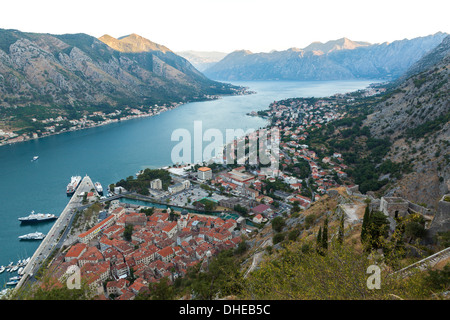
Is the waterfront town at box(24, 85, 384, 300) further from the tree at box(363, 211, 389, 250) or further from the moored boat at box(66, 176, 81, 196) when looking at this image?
the tree at box(363, 211, 389, 250)

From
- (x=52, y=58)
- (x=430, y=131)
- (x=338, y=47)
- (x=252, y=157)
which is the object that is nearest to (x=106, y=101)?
(x=52, y=58)

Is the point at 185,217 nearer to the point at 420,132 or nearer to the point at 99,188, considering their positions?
the point at 99,188

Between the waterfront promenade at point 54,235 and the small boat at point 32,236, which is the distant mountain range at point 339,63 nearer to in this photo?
the waterfront promenade at point 54,235

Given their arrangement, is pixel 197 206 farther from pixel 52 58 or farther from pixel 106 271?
pixel 52 58

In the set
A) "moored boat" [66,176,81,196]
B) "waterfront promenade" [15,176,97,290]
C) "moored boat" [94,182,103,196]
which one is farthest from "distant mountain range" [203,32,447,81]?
"waterfront promenade" [15,176,97,290]

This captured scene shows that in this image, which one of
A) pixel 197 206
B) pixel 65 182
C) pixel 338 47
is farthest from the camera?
pixel 338 47

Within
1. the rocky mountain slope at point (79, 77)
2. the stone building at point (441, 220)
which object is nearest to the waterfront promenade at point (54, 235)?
the stone building at point (441, 220)
